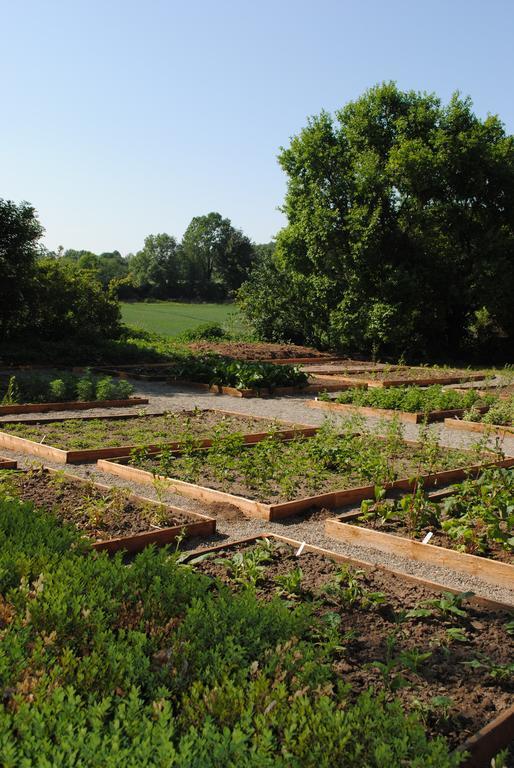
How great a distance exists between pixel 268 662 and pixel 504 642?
5.51 feet

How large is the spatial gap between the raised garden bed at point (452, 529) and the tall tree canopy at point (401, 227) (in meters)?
18.4

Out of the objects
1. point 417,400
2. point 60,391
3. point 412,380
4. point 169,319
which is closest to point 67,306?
point 60,391

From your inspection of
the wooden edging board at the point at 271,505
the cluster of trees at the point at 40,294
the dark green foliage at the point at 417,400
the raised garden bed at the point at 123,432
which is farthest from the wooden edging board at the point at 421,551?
the cluster of trees at the point at 40,294

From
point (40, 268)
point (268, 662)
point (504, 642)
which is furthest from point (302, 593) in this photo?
point (40, 268)

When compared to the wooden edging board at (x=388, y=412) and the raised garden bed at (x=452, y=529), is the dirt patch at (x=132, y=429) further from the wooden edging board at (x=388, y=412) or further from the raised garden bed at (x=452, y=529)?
the raised garden bed at (x=452, y=529)

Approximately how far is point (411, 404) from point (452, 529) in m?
7.10

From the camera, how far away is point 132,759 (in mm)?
2223

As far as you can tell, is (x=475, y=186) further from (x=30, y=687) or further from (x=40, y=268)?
(x=30, y=687)

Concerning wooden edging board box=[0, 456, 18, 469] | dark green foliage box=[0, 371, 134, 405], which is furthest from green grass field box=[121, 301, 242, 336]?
wooden edging board box=[0, 456, 18, 469]

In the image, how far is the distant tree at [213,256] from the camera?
67.5 m

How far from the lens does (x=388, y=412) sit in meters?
12.6

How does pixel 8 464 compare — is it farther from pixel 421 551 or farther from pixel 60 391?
pixel 60 391

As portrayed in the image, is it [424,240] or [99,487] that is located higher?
[424,240]

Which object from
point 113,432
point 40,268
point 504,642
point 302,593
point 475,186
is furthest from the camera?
point 475,186
